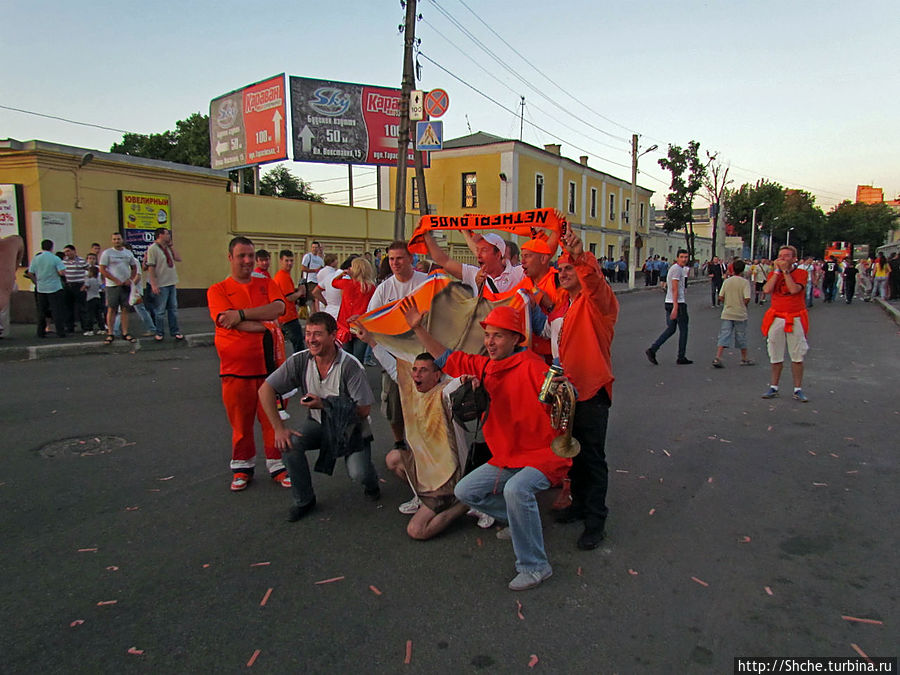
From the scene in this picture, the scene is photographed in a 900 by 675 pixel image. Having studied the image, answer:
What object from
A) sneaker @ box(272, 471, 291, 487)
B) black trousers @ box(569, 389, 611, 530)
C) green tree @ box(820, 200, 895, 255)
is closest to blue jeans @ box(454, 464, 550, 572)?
black trousers @ box(569, 389, 611, 530)

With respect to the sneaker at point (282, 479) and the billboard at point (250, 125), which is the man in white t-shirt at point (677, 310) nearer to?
the sneaker at point (282, 479)

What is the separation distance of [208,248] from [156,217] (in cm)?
193

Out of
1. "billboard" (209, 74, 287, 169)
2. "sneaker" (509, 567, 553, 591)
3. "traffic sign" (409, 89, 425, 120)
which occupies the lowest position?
"sneaker" (509, 567, 553, 591)

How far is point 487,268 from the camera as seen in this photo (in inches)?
198

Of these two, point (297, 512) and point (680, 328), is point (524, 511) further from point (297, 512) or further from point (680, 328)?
point (680, 328)

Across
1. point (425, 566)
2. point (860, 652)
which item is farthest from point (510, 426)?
point (860, 652)

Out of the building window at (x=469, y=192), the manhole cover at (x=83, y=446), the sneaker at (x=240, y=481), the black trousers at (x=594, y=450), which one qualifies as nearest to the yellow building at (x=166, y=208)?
the manhole cover at (x=83, y=446)

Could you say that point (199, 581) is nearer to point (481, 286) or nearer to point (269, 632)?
point (269, 632)

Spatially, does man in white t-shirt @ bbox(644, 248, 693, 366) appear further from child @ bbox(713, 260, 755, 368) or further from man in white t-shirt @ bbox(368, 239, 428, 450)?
man in white t-shirt @ bbox(368, 239, 428, 450)

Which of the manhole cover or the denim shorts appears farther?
the denim shorts

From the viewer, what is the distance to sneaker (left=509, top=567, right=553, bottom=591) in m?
3.28

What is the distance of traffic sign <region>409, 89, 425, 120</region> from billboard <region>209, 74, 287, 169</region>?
10.4m

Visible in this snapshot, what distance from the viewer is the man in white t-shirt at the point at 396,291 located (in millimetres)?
5203

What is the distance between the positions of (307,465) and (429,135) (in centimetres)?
1280
